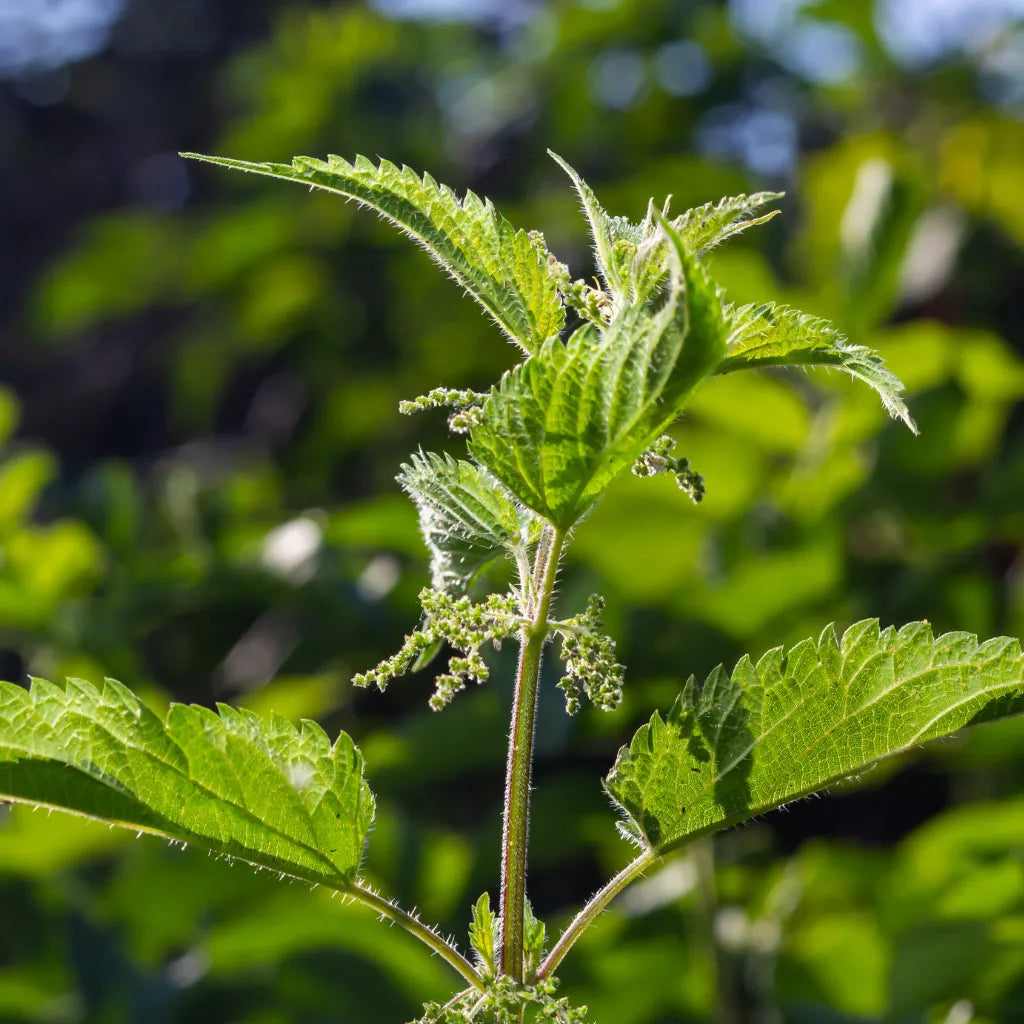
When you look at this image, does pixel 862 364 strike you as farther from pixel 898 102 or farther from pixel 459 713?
pixel 898 102

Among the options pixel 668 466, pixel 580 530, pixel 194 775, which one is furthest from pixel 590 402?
pixel 580 530

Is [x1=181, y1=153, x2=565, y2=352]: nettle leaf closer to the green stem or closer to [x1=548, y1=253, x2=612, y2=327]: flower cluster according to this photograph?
[x1=548, y1=253, x2=612, y2=327]: flower cluster

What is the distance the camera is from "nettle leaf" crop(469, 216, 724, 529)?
0.61 m

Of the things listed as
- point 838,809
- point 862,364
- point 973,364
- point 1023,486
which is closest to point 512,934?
point 862,364

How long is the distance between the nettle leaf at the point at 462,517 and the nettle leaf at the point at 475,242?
9cm

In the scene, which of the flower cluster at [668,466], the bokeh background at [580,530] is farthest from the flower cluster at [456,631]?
the bokeh background at [580,530]

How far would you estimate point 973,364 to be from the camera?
1.96 meters

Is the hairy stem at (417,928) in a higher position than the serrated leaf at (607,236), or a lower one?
lower

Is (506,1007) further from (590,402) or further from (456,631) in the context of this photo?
(590,402)

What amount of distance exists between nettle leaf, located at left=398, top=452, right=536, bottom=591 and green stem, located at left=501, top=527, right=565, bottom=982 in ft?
0.18

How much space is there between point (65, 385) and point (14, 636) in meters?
1.85

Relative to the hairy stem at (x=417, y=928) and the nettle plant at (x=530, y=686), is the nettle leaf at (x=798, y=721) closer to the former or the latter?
the nettle plant at (x=530, y=686)

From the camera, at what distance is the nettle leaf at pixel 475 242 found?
70cm

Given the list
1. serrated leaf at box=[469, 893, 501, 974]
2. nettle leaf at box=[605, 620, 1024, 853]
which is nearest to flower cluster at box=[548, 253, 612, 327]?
nettle leaf at box=[605, 620, 1024, 853]
